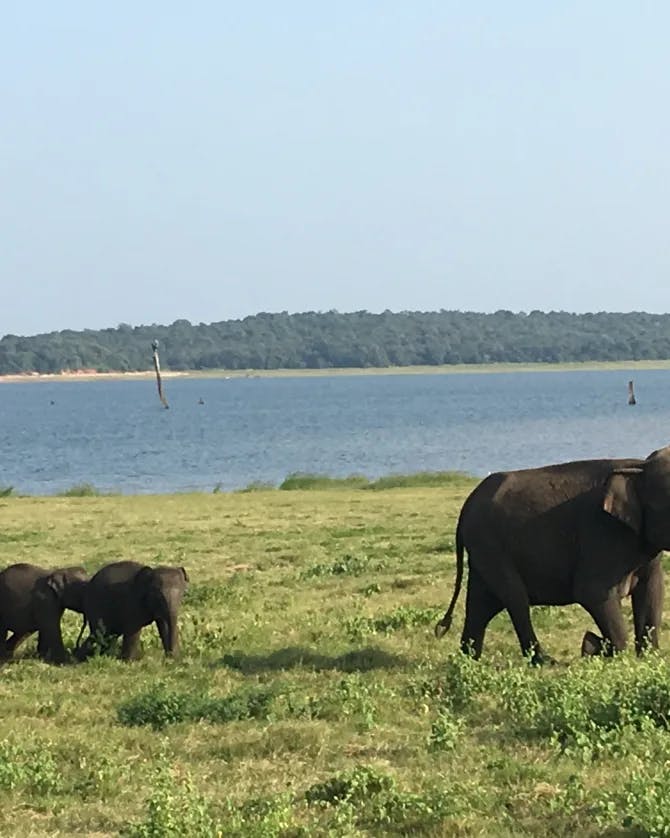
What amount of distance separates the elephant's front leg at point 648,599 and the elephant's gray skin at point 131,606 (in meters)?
4.18

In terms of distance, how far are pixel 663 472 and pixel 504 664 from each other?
207cm

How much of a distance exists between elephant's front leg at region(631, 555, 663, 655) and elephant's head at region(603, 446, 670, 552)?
19.5 inches

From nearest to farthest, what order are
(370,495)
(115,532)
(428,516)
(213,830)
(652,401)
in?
(213,830) → (115,532) → (428,516) → (370,495) → (652,401)

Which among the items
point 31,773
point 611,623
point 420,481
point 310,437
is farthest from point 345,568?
point 310,437

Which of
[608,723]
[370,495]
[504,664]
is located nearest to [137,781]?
[608,723]

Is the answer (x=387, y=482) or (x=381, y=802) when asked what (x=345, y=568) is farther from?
(x=387, y=482)

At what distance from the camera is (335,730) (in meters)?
9.57

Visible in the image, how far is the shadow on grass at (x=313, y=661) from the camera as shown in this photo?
477 inches

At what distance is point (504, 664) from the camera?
38.8ft

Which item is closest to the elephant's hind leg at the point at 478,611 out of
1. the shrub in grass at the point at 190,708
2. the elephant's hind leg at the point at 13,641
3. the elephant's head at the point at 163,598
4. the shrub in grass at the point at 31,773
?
the shrub in grass at the point at 190,708

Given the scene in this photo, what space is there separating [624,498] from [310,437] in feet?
255

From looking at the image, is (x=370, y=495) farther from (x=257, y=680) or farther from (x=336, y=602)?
(x=257, y=680)

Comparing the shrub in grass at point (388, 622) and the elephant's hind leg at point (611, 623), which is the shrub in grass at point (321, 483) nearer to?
the shrub in grass at point (388, 622)

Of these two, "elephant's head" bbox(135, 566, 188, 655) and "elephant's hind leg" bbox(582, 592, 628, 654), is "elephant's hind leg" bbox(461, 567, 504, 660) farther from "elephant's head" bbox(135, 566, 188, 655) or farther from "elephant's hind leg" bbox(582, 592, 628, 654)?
"elephant's head" bbox(135, 566, 188, 655)
